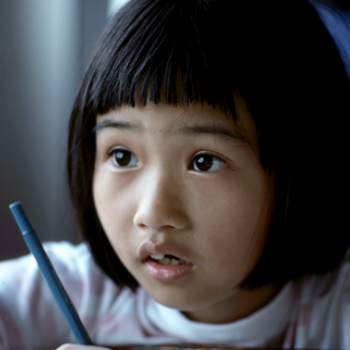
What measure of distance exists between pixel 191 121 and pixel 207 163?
0.15 ft

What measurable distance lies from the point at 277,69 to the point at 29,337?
1.22 feet

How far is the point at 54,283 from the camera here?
14.0 inches

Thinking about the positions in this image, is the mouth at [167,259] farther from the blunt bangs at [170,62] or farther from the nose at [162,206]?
the blunt bangs at [170,62]

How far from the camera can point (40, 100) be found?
515 millimetres

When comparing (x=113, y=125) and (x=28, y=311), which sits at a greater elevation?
(x=113, y=125)

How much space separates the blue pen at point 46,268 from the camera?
35cm

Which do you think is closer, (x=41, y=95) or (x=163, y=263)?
(x=163, y=263)

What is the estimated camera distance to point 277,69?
14.9 inches

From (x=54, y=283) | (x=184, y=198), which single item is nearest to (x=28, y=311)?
(x=54, y=283)

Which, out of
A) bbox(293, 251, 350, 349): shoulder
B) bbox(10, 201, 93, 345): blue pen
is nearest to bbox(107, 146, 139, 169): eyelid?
bbox(10, 201, 93, 345): blue pen

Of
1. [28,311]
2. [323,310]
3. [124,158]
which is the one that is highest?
[124,158]

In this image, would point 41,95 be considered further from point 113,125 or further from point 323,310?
point 323,310

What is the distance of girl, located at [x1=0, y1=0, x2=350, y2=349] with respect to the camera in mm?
360

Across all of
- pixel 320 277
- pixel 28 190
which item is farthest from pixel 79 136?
pixel 320 277
